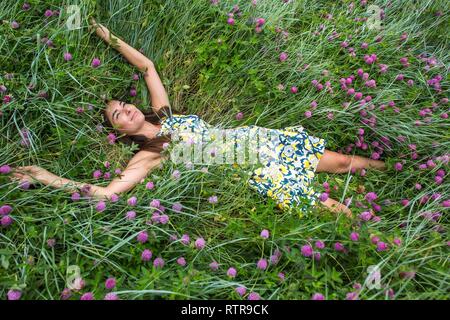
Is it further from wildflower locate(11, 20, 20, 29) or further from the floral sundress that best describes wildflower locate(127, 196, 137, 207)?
wildflower locate(11, 20, 20, 29)

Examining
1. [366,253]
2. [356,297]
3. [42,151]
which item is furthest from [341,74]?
[42,151]

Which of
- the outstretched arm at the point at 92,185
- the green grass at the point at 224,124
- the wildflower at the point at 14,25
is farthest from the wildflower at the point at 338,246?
the wildflower at the point at 14,25

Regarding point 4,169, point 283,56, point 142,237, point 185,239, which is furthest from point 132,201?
point 283,56

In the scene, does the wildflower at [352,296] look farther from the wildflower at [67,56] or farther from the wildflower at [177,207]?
the wildflower at [67,56]

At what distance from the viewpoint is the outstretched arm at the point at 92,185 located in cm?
159

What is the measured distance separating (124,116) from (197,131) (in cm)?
43

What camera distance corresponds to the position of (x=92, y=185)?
164cm

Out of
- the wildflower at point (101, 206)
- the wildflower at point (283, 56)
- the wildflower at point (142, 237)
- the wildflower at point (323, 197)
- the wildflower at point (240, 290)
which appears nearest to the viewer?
the wildflower at point (240, 290)

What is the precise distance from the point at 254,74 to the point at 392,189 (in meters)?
1.15

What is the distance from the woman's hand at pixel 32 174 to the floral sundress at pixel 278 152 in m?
0.64

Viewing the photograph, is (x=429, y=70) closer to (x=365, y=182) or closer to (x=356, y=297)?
(x=365, y=182)

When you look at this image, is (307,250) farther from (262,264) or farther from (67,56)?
(67,56)

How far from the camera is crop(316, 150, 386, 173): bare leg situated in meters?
2.09
